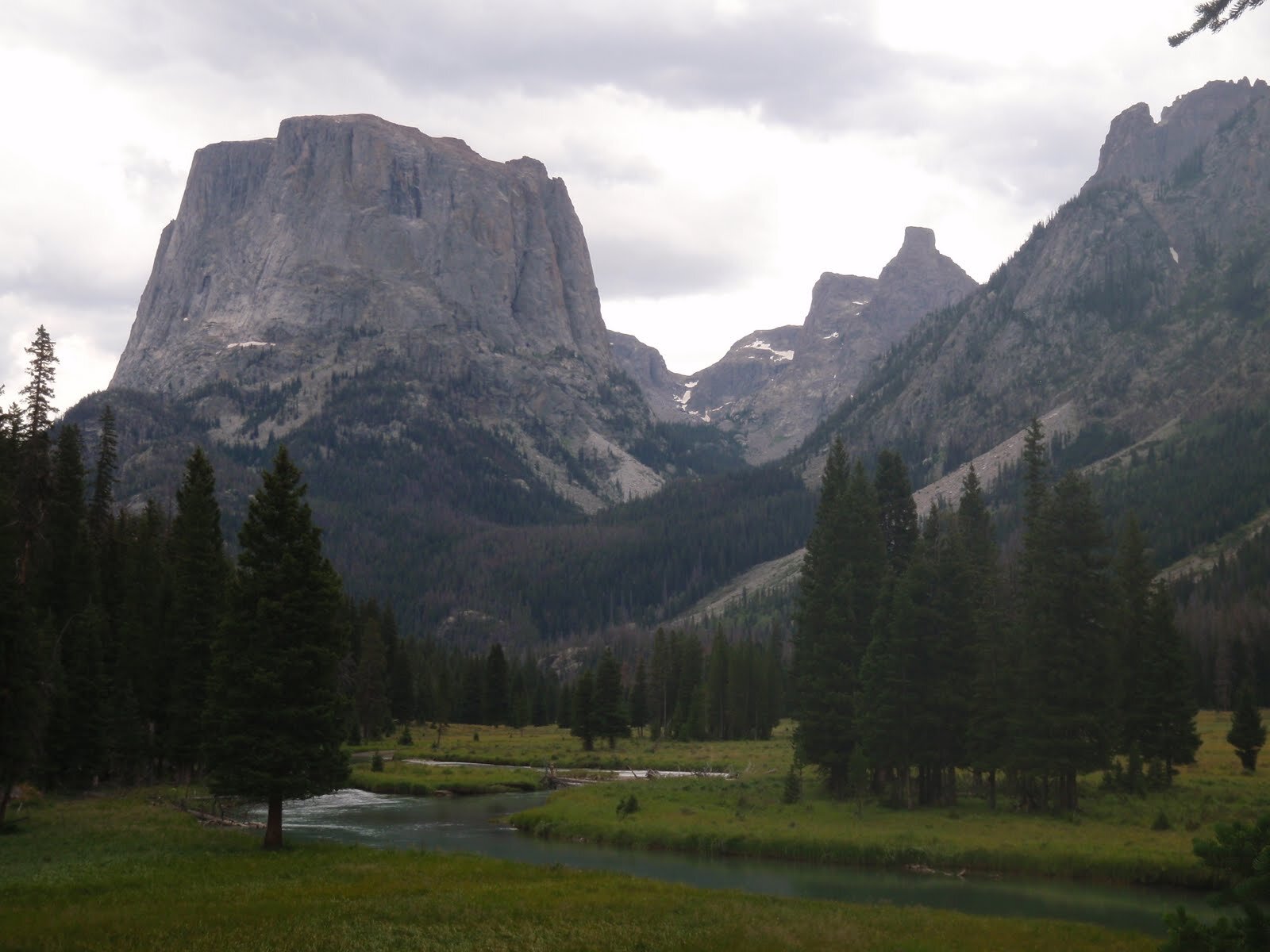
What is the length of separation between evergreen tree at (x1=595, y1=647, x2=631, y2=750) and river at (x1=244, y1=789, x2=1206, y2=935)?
42036mm

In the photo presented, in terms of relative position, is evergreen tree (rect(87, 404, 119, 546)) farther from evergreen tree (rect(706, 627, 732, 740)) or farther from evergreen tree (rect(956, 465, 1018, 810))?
evergreen tree (rect(706, 627, 732, 740))

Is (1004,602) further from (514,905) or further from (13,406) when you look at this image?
(13,406)

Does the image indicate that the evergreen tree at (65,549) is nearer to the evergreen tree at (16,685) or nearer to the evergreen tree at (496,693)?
the evergreen tree at (16,685)

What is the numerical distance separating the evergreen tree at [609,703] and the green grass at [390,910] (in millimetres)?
67981

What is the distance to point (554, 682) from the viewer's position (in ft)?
592

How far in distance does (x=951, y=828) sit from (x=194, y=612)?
44173 millimetres

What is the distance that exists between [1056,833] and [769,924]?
81.5 ft

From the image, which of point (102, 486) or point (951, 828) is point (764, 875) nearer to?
point (951, 828)

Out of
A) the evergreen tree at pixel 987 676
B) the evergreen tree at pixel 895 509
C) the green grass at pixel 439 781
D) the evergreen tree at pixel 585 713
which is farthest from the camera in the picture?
the evergreen tree at pixel 585 713

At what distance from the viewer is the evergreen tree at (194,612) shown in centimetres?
6100

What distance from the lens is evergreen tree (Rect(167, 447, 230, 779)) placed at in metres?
61.0

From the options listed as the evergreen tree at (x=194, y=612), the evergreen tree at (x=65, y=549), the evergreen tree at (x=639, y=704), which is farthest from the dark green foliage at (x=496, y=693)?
the evergreen tree at (x=194, y=612)

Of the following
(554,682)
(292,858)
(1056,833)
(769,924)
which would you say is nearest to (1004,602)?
(1056,833)

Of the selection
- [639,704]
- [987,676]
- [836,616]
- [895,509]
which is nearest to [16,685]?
[836,616]
